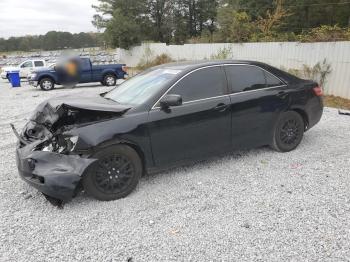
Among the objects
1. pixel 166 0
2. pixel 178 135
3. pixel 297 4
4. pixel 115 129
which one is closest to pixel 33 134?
pixel 115 129

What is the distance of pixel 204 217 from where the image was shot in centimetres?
363

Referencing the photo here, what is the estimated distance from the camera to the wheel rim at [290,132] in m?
5.40

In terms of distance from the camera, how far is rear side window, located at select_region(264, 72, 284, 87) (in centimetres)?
525

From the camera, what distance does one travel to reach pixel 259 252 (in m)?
3.01

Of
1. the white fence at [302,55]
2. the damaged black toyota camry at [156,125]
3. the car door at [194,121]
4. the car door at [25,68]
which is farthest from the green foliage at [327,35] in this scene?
the car door at [25,68]

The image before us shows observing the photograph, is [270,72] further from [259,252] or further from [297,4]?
[297,4]

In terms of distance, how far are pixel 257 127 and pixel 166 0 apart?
3845 centimetres

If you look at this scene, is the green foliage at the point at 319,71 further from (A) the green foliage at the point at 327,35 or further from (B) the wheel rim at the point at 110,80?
(B) the wheel rim at the point at 110,80

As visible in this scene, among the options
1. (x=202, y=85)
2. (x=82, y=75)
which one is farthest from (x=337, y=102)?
(x=82, y=75)

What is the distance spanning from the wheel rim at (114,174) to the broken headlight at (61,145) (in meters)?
0.38

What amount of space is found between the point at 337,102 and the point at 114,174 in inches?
323

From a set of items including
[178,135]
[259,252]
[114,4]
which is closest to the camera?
[259,252]

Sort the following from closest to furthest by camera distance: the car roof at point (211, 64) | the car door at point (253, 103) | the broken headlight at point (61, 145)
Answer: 1. the broken headlight at point (61, 145)
2. the car roof at point (211, 64)
3. the car door at point (253, 103)

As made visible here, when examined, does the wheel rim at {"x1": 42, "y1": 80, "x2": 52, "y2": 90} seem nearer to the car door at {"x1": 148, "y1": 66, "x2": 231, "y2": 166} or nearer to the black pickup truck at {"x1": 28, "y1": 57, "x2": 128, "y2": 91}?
the black pickup truck at {"x1": 28, "y1": 57, "x2": 128, "y2": 91}
